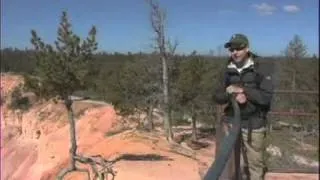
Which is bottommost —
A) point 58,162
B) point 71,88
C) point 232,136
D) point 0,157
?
point 0,157

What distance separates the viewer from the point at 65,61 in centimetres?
2156

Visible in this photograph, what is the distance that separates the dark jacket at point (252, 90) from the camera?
4.02m

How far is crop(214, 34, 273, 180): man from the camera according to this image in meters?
4.00

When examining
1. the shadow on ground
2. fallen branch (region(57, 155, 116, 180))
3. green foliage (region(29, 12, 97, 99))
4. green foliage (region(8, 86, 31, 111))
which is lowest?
green foliage (region(8, 86, 31, 111))

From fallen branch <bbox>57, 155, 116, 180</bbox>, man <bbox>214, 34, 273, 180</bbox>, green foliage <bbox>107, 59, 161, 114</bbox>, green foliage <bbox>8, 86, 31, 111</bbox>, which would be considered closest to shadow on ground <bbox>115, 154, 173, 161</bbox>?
fallen branch <bbox>57, 155, 116, 180</bbox>

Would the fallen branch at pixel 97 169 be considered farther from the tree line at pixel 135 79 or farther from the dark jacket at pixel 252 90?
the dark jacket at pixel 252 90

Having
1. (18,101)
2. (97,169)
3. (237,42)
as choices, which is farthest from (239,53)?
(18,101)

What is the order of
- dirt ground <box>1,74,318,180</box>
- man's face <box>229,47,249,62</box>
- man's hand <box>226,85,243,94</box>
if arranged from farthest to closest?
1. dirt ground <box>1,74,318,180</box>
2. man's face <box>229,47,249,62</box>
3. man's hand <box>226,85,243,94</box>

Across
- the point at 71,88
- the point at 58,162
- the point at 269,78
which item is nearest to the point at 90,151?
the point at 58,162

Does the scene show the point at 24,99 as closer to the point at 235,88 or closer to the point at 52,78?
the point at 52,78

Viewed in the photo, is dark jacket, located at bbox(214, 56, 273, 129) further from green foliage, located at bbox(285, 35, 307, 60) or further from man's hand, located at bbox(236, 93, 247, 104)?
green foliage, located at bbox(285, 35, 307, 60)

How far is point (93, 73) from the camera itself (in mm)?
22172

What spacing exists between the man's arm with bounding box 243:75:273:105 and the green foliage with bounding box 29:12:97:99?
1743 cm

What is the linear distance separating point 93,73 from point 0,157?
117ft
